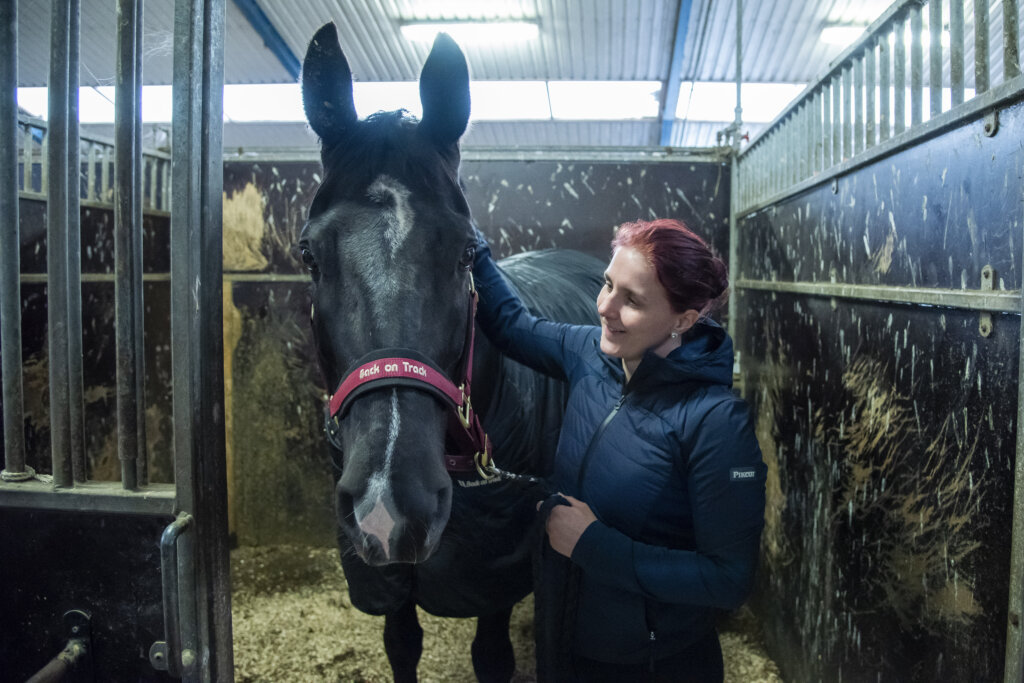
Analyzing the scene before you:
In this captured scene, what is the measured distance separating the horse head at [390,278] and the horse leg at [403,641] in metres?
0.77

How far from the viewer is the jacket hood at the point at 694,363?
1.24 metres

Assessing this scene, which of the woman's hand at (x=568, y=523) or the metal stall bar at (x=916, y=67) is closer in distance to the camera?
the woman's hand at (x=568, y=523)

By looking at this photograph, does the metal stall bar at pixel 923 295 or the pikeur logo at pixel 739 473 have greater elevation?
the metal stall bar at pixel 923 295

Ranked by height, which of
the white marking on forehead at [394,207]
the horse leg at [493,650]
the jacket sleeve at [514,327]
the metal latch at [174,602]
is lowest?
the horse leg at [493,650]

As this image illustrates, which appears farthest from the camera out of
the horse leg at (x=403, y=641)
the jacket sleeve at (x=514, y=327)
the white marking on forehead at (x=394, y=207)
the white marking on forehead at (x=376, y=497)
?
the horse leg at (x=403, y=641)

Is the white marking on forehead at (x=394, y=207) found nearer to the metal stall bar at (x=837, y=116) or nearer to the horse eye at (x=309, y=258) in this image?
the horse eye at (x=309, y=258)

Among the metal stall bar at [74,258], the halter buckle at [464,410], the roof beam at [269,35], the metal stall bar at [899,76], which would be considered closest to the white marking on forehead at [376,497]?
the halter buckle at [464,410]

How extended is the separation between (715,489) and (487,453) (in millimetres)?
479

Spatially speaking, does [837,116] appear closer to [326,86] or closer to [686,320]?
[686,320]

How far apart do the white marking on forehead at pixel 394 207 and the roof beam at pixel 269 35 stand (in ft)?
14.5

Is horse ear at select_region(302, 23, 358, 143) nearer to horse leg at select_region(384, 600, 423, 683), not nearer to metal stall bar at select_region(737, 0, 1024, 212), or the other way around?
metal stall bar at select_region(737, 0, 1024, 212)

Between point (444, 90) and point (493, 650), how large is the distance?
63.6 inches

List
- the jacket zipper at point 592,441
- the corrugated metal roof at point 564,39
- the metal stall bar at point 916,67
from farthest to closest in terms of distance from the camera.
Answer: the corrugated metal roof at point 564,39 → the metal stall bar at point 916,67 → the jacket zipper at point 592,441

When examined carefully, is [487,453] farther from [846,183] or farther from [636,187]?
[636,187]
